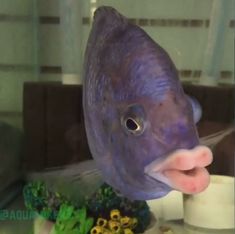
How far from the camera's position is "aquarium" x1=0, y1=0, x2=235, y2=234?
0.28 meters

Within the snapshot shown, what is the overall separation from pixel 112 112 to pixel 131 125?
0.05 feet

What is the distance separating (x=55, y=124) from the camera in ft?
1.23

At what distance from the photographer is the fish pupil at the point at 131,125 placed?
28cm

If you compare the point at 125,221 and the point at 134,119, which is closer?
the point at 134,119

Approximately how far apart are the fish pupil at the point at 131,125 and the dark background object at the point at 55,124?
0.23 feet

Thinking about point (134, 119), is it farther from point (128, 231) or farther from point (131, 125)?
point (128, 231)

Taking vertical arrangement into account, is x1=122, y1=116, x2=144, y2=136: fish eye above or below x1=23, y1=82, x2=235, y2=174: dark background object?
above

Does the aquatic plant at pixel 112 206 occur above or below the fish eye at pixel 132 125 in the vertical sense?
below

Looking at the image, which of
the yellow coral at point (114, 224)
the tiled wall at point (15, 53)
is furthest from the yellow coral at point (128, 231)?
the tiled wall at point (15, 53)

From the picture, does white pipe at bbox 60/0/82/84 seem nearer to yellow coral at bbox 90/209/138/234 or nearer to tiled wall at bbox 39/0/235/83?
tiled wall at bbox 39/0/235/83

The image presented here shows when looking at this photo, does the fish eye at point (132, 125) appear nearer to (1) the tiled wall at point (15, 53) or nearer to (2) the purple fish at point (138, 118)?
(2) the purple fish at point (138, 118)

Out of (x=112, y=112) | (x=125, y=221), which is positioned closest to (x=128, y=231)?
(x=125, y=221)

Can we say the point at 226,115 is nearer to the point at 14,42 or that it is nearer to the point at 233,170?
the point at 233,170

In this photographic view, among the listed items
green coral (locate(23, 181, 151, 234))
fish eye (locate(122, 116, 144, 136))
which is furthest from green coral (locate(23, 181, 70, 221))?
fish eye (locate(122, 116, 144, 136))
